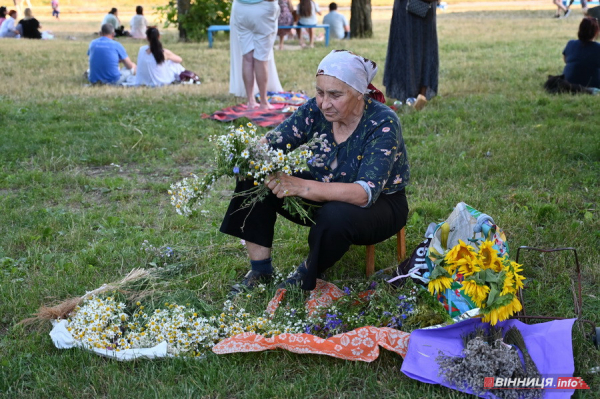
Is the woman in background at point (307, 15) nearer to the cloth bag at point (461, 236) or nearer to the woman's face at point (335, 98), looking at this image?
the woman's face at point (335, 98)

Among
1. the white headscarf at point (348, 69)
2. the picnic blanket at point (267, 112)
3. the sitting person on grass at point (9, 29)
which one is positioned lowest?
the picnic blanket at point (267, 112)

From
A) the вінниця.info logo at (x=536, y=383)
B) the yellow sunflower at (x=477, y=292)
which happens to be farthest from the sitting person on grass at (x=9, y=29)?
the вінниця.info logo at (x=536, y=383)

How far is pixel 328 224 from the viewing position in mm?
3184

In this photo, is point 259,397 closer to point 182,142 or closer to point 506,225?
point 506,225

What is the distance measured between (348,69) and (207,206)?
2.11m

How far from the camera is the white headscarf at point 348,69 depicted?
324cm

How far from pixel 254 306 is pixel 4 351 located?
48.6 inches

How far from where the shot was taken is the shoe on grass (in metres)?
3.62

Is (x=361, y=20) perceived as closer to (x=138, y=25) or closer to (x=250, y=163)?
(x=138, y=25)

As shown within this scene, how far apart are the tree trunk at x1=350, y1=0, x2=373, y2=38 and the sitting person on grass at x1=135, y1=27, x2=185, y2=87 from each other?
25.0 ft

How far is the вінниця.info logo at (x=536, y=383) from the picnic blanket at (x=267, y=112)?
16.4 ft

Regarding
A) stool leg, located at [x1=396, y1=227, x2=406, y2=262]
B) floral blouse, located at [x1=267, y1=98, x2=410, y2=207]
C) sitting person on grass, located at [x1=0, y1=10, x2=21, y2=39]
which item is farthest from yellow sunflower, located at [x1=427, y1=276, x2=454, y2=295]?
sitting person on grass, located at [x1=0, y1=10, x2=21, y2=39]

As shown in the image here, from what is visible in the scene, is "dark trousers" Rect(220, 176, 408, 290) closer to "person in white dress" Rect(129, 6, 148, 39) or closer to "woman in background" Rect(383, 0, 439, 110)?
"woman in background" Rect(383, 0, 439, 110)

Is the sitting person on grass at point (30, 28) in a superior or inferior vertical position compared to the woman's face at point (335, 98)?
superior
